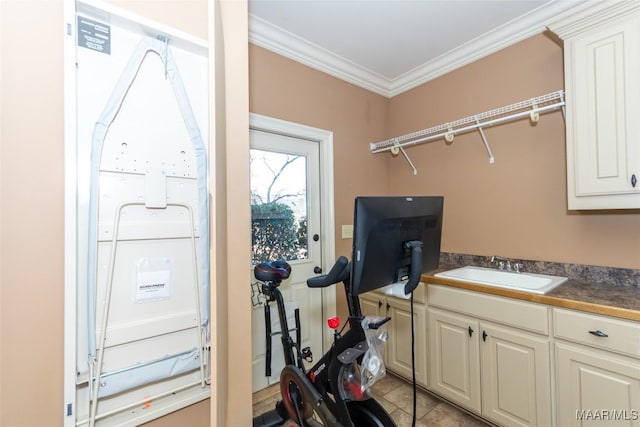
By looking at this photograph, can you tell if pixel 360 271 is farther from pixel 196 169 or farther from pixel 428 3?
pixel 428 3

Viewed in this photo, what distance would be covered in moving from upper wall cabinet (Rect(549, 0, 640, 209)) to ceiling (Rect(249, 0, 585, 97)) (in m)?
0.38

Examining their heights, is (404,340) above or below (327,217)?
below

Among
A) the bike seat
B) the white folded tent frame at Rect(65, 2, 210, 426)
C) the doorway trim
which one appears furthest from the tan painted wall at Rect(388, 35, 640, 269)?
the white folded tent frame at Rect(65, 2, 210, 426)

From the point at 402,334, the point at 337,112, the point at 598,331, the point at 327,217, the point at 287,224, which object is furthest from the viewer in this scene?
the point at 337,112

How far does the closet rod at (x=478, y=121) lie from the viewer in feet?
6.23

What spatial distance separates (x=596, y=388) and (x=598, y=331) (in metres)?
0.28

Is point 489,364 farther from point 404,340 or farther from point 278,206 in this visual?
point 278,206

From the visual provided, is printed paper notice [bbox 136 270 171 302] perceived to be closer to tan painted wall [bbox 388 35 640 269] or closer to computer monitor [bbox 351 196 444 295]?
computer monitor [bbox 351 196 444 295]

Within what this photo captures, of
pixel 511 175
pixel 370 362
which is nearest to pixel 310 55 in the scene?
pixel 511 175

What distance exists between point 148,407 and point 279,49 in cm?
239

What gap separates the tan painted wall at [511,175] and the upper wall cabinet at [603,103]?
0.94 ft

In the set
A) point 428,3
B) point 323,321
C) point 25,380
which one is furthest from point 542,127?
point 25,380

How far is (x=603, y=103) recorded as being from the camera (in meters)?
1.56

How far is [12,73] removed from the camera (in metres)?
1.00
